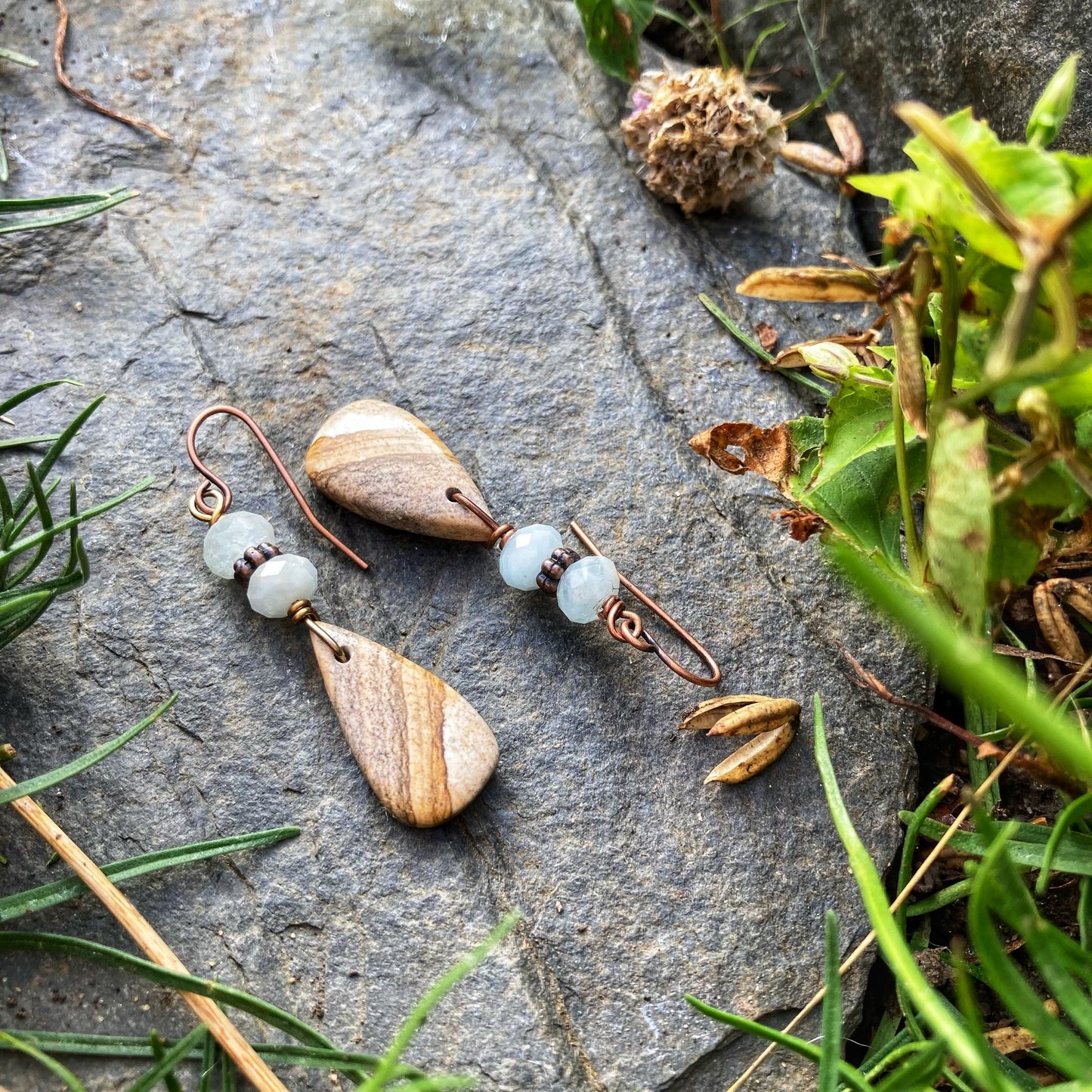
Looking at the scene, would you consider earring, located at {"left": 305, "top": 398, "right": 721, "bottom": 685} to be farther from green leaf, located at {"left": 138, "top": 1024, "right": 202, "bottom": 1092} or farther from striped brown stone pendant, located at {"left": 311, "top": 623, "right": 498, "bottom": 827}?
green leaf, located at {"left": 138, "top": 1024, "right": 202, "bottom": 1092}

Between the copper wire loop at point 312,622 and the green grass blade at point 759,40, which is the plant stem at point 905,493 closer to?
the copper wire loop at point 312,622

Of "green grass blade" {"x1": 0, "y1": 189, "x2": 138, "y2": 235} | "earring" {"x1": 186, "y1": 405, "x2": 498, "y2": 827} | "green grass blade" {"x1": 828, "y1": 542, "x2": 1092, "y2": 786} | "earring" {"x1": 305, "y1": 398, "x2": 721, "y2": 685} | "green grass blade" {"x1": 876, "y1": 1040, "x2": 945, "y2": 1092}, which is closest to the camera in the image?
"green grass blade" {"x1": 828, "y1": 542, "x2": 1092, "y2": 786}

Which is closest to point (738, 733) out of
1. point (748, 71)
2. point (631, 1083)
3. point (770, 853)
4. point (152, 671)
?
point (770, 853)

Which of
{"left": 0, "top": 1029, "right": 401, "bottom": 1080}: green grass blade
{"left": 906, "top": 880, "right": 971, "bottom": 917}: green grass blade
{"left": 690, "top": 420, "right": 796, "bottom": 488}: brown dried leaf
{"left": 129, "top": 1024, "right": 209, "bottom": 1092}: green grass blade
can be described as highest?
{"left": 690, "top": 420, "right": 796, "bottom": 488}: brown dried leaf

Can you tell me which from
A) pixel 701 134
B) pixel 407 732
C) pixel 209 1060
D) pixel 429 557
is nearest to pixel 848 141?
pixel 701 134

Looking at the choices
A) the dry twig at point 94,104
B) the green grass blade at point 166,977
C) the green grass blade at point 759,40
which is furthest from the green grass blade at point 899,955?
the dry twig at point 94,104

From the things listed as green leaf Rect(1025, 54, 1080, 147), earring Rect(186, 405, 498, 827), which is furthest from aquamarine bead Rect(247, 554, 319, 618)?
green leaf Rect(1025, 54, 1080, 147)

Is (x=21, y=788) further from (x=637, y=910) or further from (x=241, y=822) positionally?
(x=637, y=910)
